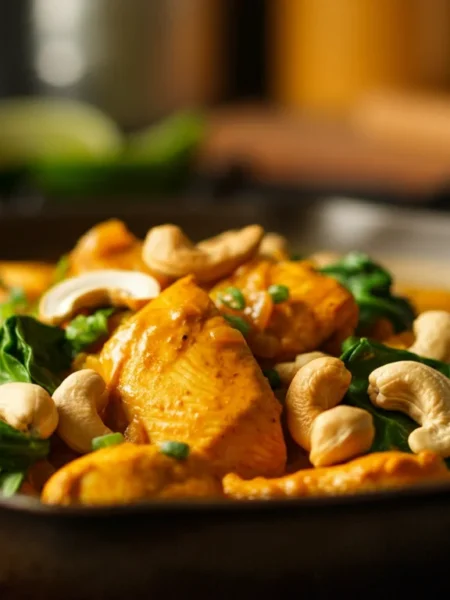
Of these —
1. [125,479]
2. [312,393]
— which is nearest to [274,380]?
[312,393]

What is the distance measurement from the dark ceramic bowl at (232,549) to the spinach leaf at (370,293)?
916 millimetres

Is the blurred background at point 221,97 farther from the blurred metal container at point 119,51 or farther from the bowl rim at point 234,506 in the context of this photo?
the bowl rim at point 234,506

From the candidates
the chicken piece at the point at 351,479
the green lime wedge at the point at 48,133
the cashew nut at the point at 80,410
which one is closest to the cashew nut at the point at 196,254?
the cashew nut at the point at 80,410

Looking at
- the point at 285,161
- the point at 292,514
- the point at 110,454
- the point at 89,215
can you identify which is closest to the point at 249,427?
the point at 110,454

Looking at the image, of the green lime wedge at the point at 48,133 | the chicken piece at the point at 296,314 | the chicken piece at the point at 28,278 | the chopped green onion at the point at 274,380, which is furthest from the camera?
the green lime wedge at the point at 48,133

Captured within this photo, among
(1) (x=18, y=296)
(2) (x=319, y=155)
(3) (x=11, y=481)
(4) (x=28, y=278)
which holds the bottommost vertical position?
(2) (x=319, y=155)

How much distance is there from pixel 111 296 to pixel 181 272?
16 cm

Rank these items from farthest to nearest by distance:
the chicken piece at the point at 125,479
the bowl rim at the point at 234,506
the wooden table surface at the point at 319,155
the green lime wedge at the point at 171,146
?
1. the wooden table surface at the point at 319,155
2. the green lime wedge at the point at 171,146
3. the chicken piece at the point at 125,479
4. the bowl rim at the point at 234,506

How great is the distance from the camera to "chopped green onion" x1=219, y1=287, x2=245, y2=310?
229cm

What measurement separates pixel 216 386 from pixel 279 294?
1.27ft

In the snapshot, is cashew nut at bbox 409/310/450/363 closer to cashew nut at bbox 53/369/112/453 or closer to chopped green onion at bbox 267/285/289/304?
chopped green onion at bbox 267/285/289/304

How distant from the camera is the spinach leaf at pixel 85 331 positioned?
7.43 feet

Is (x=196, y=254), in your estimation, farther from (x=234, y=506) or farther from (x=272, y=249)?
(x=234, y=506)

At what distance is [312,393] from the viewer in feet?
6.53
